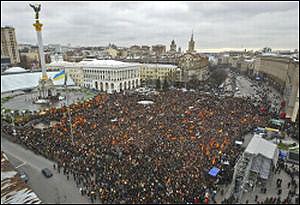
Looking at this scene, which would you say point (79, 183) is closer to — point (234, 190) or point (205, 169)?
point (205, 169)

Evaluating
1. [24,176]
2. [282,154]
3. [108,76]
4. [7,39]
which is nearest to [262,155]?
[282,154]

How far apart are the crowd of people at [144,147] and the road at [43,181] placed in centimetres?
42

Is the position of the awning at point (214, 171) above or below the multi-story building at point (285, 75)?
below

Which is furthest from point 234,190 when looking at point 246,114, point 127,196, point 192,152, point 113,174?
point 246,114

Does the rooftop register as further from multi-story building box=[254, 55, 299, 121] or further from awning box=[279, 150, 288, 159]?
multi-story building box=[254, 55, 299, 121]

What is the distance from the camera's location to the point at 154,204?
10.6 metres

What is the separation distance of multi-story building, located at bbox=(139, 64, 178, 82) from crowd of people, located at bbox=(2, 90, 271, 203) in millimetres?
26992

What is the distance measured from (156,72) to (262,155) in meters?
46.7

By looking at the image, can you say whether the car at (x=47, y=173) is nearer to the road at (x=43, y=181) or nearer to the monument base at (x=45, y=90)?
the road at (x=43, y=181)

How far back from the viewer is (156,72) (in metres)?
55.8

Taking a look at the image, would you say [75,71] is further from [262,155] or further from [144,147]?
[262,155]

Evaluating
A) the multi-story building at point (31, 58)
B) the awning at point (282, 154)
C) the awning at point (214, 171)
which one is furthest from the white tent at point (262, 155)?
the multi-story building at point (31, 58)

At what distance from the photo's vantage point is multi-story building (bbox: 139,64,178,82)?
52.7 metres

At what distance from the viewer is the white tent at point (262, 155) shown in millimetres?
10438
